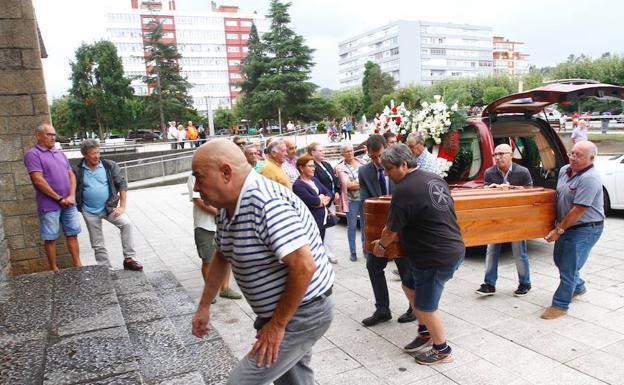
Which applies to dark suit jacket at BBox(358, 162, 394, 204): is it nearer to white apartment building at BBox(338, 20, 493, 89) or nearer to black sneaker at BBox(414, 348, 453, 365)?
black sneaker at BBox(414, 348, 453, 365)

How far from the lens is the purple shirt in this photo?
5.48 metres

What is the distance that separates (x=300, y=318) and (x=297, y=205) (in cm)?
52

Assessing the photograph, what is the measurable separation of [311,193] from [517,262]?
2.52m

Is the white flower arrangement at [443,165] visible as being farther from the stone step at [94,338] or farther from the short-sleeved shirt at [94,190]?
the short-sleeved shirt at [94,190]

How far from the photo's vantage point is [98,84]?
46.4 metres

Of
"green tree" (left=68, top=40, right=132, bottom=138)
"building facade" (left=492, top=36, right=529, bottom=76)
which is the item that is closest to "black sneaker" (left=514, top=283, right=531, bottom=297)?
"green tree" (left=68, top=40, right=132, bottom=138)

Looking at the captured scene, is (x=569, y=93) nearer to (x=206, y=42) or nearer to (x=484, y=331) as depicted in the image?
(x=484, y=331)

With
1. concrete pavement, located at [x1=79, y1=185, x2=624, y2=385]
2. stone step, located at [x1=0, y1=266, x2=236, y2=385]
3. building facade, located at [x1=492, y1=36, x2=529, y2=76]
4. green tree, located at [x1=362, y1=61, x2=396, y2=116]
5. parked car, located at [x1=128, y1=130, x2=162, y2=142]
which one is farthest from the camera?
building facade, located at [x1=492, y1=36, x2=529, y2=76]

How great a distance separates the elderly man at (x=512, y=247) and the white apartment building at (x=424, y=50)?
11289 centimetres

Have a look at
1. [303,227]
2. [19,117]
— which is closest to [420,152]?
[303,227]

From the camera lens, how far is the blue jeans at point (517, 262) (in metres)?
5.07

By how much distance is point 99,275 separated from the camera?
471 centimetres

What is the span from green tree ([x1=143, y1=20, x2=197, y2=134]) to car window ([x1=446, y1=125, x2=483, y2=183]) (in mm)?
48980

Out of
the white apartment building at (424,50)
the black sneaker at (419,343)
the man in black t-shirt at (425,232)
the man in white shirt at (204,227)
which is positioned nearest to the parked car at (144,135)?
the man in white shirt at (204,227)
